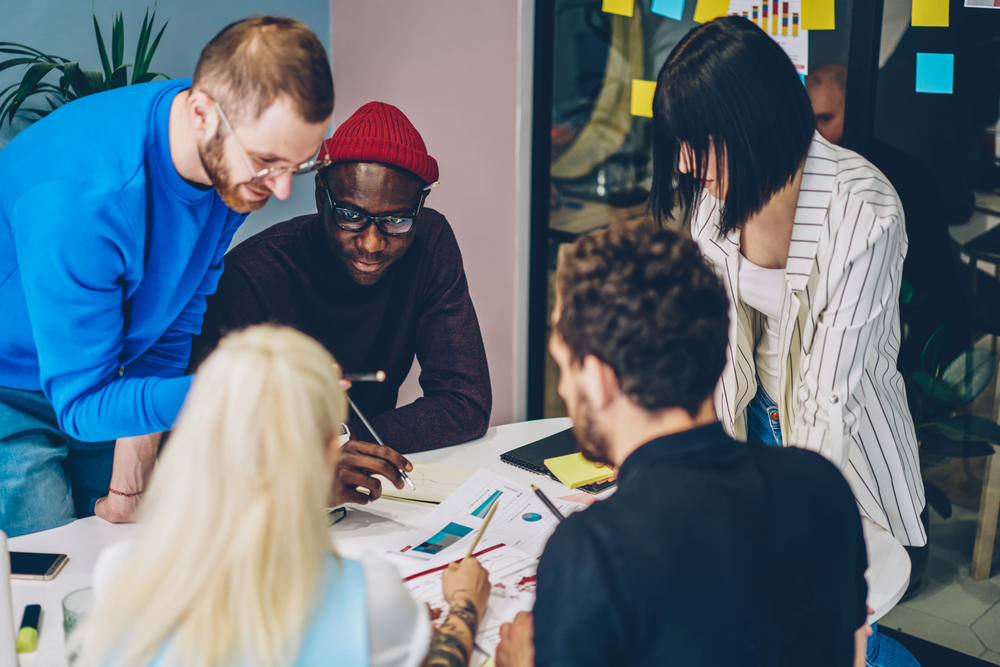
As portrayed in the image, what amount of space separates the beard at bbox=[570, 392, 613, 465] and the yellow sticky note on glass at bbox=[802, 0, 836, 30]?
1.64 m

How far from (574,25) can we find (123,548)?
2282mm

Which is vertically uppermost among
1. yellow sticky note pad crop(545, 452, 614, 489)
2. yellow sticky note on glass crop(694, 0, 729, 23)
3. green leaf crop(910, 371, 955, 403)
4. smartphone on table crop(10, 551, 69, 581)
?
yellow sticky note on glass crop(694, 0, 729, 23)

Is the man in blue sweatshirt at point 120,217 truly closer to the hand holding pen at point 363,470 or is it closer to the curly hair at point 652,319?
the hand holding pen at point 363,470

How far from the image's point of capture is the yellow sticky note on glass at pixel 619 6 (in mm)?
2488

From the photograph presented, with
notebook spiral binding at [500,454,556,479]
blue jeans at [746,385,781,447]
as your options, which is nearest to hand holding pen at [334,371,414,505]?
notebook spiral binding at [500,454,556,479]

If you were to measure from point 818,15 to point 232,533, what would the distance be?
202 cm

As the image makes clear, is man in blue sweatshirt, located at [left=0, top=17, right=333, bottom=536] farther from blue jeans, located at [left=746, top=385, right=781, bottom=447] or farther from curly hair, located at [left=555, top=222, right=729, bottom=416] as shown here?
blue jeans, located at [left=746, top=385, right=781, bottom=447]

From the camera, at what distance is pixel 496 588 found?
121cm

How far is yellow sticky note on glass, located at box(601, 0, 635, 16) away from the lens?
98.0 inches

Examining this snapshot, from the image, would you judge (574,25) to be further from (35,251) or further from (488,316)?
(35,251)

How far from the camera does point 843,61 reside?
209 centimetres

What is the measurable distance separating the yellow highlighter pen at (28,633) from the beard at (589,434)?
2.54 ft

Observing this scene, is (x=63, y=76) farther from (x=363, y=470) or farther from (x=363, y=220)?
(x=363, y=470)

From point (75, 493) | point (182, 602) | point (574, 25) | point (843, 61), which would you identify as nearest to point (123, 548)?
point (182, 602)
